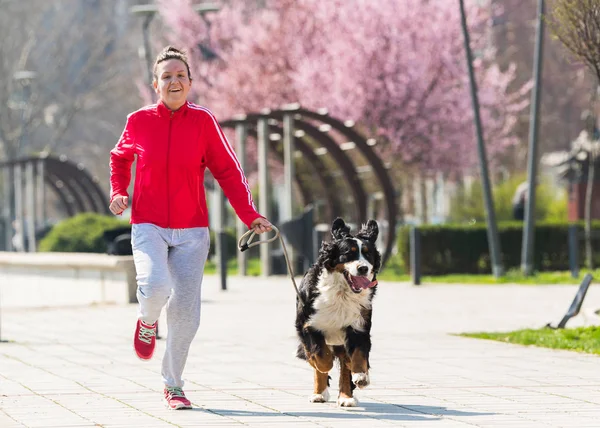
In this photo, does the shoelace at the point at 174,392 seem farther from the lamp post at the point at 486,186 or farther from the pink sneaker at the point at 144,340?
the lamp post at the point at 486,186

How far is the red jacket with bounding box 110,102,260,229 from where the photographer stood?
7.46m

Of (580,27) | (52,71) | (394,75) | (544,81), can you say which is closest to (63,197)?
(394,75)

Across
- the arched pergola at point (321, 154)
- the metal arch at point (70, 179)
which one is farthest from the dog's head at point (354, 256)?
the metal arch at point (70, 179)

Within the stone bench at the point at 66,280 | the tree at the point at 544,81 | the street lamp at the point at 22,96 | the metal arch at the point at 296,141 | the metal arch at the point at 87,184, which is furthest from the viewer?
the tree at the point at 544,81

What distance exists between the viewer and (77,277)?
2094 cm

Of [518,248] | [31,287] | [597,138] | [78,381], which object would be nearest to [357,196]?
[518,248]

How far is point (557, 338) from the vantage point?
11.8m

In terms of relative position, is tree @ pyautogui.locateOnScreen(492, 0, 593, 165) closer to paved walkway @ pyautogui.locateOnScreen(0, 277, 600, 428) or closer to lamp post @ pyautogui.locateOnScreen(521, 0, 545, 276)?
lamp post @ pyautogui.locateOnScreen(521, 0, 545, 276)

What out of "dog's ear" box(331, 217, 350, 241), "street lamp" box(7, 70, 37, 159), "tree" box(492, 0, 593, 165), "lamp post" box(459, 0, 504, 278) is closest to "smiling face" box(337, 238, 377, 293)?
"dog's ear" box(331, 217, 350, 241)

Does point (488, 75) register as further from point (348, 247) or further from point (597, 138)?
point (348, 247)

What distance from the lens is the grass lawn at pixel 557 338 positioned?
36.7 feet

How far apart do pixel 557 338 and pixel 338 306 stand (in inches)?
188

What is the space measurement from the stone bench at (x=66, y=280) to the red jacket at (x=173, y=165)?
36.1 ft

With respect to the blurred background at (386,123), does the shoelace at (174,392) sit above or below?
below
